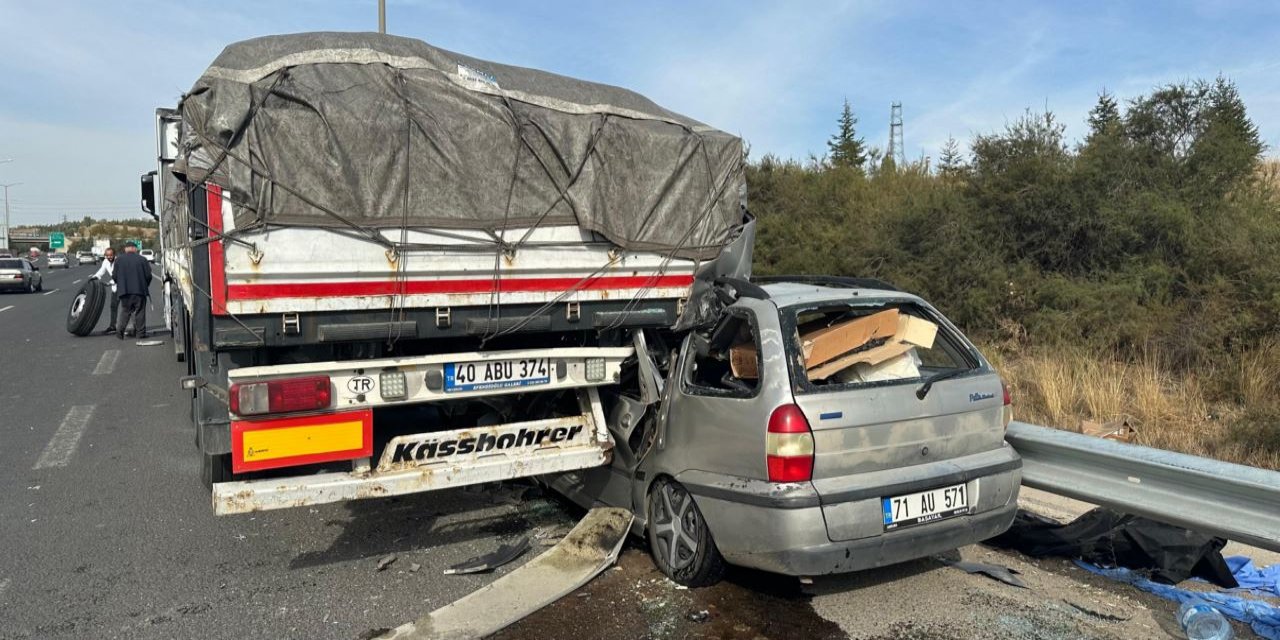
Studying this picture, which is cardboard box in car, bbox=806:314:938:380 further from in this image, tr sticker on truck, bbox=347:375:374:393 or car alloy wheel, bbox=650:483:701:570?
tr sticker on truck, bbox=347:375:374:393

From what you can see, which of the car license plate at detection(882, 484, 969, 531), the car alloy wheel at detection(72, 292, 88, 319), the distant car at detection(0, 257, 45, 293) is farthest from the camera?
the distant car at detection(0, 257, 45, 293)

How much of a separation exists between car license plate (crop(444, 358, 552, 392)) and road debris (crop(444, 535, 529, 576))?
93cm

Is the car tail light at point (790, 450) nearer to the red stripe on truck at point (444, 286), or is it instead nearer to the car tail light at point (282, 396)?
the red stripe on truck at point (444, 286)

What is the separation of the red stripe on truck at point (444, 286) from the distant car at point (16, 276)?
31.1m

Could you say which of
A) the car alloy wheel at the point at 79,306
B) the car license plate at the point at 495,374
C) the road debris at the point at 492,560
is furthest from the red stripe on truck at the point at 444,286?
the car alloy wheel at the point at 79,306

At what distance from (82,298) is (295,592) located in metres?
13.4

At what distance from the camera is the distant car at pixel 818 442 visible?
3.73 meters

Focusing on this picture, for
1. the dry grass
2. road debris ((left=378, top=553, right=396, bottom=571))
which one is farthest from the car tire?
the dry grass

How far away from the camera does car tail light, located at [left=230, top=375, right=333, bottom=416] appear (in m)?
4.05

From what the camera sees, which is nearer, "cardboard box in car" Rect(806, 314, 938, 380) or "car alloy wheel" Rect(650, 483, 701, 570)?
"cardboard box in car" Rect(806, 314, 938, 380)

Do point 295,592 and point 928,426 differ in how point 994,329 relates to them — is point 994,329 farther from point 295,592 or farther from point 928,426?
point 295,592

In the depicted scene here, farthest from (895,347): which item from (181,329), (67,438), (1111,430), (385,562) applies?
(181,329)

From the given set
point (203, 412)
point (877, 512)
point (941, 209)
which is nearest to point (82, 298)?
point (203, 412)

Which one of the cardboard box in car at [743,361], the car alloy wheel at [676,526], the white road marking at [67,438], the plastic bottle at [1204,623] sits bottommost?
the white road marking at [67,438]
